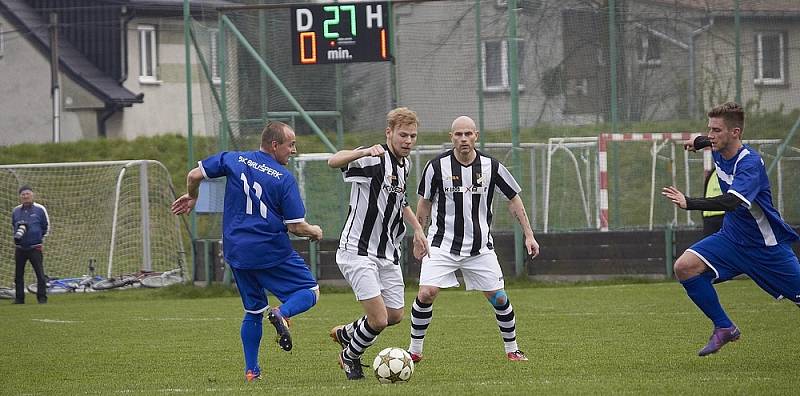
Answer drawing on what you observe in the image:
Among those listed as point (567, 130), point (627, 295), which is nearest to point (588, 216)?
point (567, 130)

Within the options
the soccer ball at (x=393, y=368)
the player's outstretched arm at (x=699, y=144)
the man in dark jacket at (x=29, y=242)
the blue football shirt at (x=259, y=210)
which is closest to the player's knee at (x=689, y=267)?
the player's outstretched arm at (x=699, y=144)

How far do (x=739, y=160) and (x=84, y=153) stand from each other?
23.9m

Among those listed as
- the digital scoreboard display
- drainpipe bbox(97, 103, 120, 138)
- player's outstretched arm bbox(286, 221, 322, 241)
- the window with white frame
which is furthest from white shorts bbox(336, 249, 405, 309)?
drainpipe bbox(97, 103, 120, 138)

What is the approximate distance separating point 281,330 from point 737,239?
3487 millimetres

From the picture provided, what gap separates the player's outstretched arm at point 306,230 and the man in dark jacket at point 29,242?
39.2 ft

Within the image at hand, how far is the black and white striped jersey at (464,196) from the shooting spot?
1002 cm

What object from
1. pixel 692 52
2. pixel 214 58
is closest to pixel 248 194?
pixel 214 58

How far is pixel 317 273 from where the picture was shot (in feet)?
62.9

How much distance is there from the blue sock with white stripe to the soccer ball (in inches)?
35.8

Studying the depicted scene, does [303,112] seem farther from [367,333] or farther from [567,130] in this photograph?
[367,333]

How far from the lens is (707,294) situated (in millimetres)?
9141

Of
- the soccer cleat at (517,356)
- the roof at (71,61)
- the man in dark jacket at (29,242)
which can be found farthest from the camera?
the roof at (71,61)

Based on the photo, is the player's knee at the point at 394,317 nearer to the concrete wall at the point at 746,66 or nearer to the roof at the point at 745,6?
the concrete wall at the point at 746,66

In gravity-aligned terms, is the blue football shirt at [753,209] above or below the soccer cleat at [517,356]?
above
